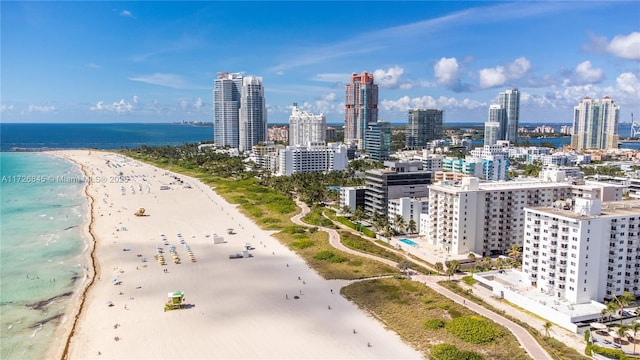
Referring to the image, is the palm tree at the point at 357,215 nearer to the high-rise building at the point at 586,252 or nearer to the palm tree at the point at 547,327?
the high-rise building at the point at 586,252

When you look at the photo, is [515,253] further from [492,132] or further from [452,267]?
[492,132]

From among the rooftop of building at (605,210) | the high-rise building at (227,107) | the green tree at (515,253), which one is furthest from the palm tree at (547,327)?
the high-rise building at (227,107)

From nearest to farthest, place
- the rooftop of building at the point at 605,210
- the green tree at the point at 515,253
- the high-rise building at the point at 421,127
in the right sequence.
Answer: the rooftop of building at the point at 605,210 < the green tree at the point at 515,253 < the high-rise building at the point at 421,127

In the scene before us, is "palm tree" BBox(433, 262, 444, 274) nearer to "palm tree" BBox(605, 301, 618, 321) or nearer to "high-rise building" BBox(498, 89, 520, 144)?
"palm tree" BBox(605, 301, 618, 321)

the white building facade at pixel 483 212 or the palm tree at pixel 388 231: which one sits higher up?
the white building facade at pixel 483 212

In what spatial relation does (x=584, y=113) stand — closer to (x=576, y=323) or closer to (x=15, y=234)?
(x=576, y=323)

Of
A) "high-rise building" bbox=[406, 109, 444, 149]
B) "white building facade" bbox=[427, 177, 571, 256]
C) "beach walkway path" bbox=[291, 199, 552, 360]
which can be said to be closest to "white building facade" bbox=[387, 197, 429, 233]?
"white building facade" bbox=[427, 177, 571, 256]

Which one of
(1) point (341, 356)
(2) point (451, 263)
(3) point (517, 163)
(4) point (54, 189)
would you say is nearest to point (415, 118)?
(3) point (517, 163)
